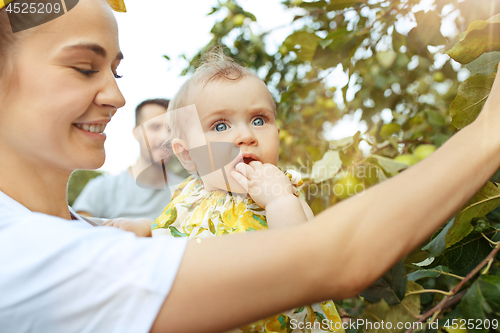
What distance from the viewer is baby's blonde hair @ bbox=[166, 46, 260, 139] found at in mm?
942

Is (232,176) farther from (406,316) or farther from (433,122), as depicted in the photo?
(433,122)

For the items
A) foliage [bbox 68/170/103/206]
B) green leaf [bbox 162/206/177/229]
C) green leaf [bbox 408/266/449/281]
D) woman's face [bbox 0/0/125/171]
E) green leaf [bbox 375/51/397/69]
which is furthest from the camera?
foliage [bbox 68/170/103/206]

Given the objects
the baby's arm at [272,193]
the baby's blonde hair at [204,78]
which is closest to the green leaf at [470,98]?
the baby's arm at [272,193]

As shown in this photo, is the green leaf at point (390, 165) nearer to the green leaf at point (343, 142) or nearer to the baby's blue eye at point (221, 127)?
the green leaf at point (343, 142)

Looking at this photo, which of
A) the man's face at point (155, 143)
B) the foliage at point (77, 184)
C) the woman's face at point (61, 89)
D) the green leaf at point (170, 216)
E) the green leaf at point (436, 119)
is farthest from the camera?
the foliage at point (77, 184)

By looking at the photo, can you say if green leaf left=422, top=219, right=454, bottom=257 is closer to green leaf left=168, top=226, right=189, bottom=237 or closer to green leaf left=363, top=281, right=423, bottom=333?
green leaf left=363, top=281, right=423, bottom=333

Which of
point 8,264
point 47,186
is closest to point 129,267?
point 8,264

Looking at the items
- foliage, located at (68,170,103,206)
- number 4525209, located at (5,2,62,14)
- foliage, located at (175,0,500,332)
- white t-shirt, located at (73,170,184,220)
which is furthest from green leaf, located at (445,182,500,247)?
foliage, located at (68,170,103,206)

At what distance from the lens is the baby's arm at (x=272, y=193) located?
733 millimetres

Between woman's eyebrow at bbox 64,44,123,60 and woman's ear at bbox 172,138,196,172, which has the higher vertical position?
woman's eyebrow at bbox 64,44,123,60

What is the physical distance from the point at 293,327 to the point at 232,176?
0.38 metres

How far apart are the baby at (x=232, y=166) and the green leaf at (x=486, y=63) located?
49cm

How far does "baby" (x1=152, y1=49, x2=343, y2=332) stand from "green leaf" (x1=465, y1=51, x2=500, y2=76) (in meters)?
0.49

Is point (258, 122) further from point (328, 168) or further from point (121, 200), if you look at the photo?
point (121, 200)
